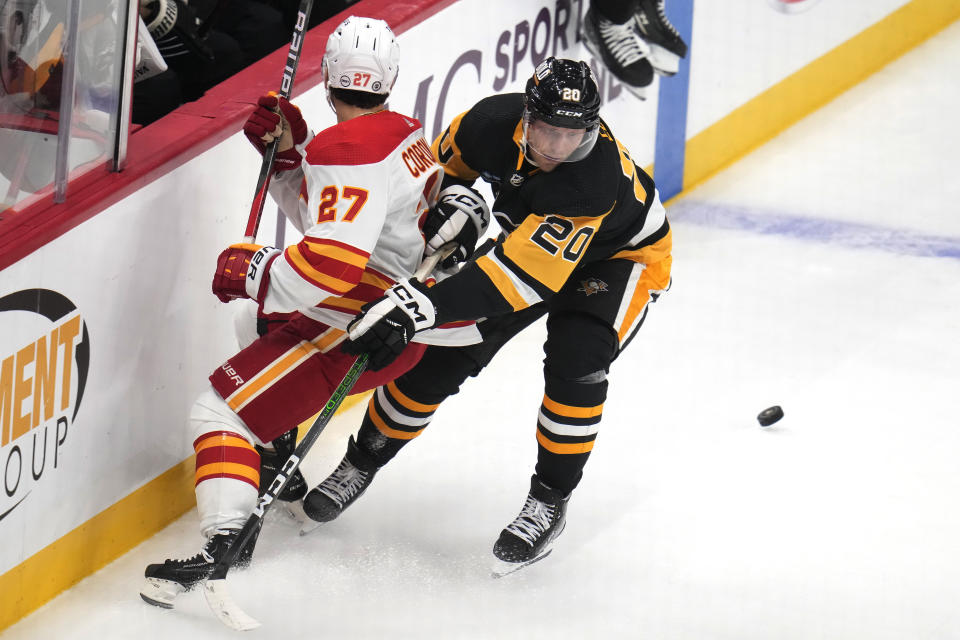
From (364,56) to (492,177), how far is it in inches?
19.2

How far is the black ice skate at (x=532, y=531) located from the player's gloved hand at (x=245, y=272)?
0.81m

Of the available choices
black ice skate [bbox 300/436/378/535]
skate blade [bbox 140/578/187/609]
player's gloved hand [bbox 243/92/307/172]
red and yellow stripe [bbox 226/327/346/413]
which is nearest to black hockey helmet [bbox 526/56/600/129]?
player's gloved hand [bbox 243/92/307/172]

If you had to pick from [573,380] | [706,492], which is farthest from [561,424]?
[706,492]

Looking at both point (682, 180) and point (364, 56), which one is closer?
point (364, 56)

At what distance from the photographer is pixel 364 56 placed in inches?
110

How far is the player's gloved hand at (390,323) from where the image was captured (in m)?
2.74

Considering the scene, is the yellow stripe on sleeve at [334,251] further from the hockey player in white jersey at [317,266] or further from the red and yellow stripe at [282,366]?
the red and yellow stripe at [282,366]

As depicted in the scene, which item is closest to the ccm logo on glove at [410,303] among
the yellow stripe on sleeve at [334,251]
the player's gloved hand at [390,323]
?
the player's gloved hand at [390,323]

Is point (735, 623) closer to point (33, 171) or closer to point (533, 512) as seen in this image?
point (533, 512)

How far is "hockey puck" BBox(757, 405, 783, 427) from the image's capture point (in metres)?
3.79

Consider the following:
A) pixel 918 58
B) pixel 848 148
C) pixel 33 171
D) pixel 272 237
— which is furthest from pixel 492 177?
pixel 918 58

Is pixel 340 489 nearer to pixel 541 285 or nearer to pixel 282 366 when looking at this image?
pixel 282 366

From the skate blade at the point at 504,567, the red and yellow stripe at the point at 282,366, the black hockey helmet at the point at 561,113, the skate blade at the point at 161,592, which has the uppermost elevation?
the black hockey helmet at the point at 561,113

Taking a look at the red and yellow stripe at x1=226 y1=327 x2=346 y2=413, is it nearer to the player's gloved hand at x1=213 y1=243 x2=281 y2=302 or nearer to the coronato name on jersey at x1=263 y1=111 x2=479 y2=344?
the coronato name on jersey at x1=263 y1=111 x2=479 y2=344
